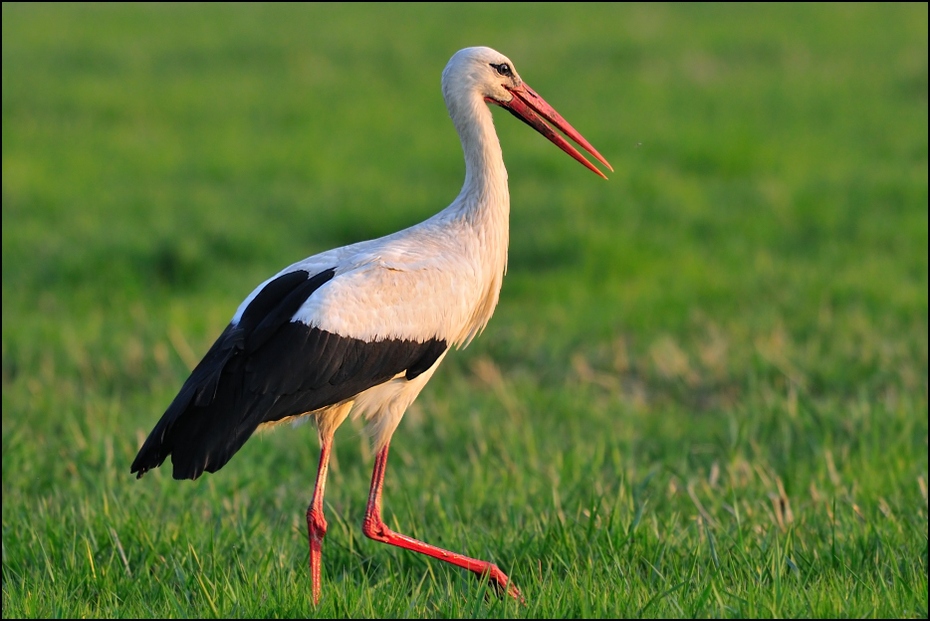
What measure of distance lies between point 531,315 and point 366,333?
13.2ft

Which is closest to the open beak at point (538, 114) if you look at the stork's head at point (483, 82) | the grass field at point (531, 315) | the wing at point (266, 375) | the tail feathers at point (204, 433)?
the stork's head at point (483, 82)

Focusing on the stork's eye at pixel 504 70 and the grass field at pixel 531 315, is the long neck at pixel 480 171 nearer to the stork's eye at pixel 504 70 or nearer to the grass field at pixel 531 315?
the stork's eye at pixel 504 70

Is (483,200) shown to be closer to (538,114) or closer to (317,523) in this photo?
(538,114)

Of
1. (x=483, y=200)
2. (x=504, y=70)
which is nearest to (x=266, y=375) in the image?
(x=483, y=200)

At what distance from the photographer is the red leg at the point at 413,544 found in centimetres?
353

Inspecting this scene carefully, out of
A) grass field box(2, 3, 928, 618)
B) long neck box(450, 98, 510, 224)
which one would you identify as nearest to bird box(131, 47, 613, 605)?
long neck box(450, 98, 510, 224)

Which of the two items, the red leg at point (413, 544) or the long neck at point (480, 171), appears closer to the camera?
the red leg at point (413, 544)

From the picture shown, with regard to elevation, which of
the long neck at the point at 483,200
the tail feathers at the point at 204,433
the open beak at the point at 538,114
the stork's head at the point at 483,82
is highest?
the stork's head at the point at 483,82

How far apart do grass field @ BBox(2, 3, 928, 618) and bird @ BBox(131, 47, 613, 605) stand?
1.08 ft

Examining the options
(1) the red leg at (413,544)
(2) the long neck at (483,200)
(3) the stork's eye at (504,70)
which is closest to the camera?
(1) the red leg at (413,544)

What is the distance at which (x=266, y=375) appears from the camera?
366 cm

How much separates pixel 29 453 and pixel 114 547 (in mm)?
1428

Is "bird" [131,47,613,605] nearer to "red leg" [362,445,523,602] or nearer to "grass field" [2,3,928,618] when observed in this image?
"red leg" [362,445,523,602]

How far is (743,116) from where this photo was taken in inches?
469
